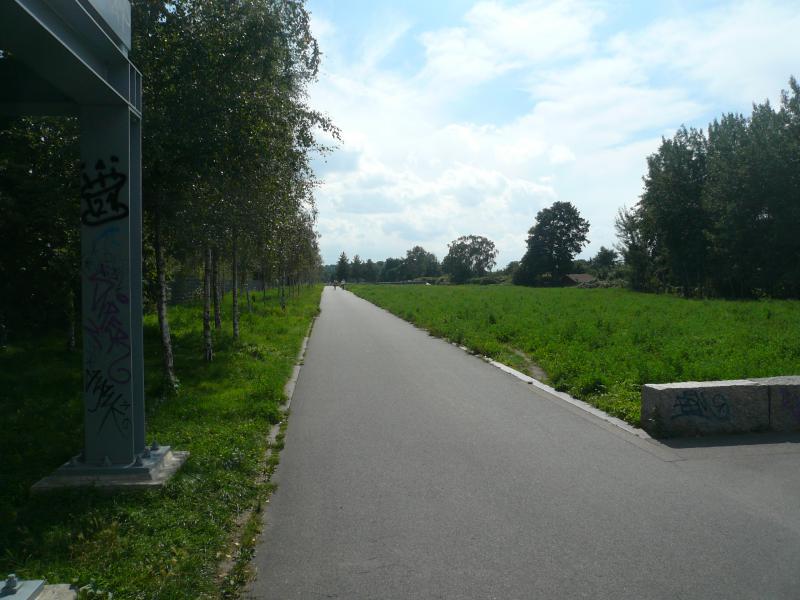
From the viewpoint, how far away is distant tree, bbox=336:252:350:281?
15300 centimetres

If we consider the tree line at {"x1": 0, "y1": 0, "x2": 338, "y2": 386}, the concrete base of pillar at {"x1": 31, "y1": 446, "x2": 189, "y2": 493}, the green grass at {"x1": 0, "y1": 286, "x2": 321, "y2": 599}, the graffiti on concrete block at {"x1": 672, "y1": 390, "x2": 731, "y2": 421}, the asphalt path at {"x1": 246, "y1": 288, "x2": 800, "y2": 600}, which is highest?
the tree line at {"x1": 0, "y1": 0, "x2": 338, "y2": 386}

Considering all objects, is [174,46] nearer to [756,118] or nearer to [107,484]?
[107,484]

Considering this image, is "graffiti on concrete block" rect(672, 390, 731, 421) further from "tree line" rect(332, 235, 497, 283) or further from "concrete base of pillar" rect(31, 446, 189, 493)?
"tree line" rect(332, 235, 497, 283)

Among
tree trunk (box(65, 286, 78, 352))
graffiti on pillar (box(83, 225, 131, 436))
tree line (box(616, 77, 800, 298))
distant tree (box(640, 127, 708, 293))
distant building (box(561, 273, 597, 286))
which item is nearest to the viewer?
graffiti on pillar (box(83, 225, 131, 436))

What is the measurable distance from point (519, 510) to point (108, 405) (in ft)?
12.2

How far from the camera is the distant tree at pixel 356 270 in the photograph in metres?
162

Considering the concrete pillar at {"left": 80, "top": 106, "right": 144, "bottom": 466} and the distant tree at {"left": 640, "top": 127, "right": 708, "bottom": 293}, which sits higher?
the distant tree at {"left": 640, "top": 127, "right": 708, "bottom": 293}

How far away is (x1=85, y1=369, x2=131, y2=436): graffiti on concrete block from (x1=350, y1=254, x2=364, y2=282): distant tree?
156m

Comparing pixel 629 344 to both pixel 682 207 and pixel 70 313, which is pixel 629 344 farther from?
pixel 682 207

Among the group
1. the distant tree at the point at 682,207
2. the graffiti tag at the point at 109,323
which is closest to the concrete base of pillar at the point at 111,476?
the graffiti tag at the point at 109,323

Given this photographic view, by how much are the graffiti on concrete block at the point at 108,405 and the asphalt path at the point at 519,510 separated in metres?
1.54

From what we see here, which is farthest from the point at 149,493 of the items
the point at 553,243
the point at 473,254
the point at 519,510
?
the point at 473,254

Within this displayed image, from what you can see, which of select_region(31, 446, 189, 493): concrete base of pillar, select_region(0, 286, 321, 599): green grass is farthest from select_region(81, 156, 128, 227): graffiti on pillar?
select_region(0, 286, 321, 599): green grass

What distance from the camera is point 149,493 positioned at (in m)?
5.25
